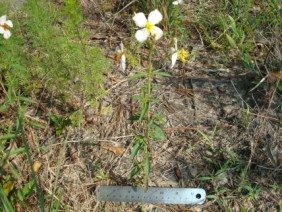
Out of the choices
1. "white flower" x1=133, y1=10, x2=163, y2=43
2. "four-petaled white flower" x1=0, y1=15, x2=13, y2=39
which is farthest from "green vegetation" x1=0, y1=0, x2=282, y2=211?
"white flower" x1=133, y1=10, x2=163, y2=43

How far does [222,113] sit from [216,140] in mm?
205

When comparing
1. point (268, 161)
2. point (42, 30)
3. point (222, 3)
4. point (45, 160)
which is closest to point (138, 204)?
point (45, 160)

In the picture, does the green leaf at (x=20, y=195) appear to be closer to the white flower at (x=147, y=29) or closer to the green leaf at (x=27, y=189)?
the green leaf at (x=27, y=189)

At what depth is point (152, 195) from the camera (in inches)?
87.2

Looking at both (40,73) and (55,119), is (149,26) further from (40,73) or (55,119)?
(40,73)

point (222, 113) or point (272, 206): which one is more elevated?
point (222, 113)

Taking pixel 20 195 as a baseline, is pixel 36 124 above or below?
above

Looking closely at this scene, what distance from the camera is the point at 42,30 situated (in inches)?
92.1

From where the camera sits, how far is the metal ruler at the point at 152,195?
7.20ft

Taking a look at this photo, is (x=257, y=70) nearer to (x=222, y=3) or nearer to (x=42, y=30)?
(x=222, y=3)

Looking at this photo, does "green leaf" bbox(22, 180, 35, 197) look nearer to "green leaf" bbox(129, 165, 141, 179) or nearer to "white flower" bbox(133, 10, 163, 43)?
"green leaf" bbox(129, 165, 141, 179)

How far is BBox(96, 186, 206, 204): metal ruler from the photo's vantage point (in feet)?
7.20

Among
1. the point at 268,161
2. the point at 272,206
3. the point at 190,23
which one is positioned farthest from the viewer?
the point at 190,23

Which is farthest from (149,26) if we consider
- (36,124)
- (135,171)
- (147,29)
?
(36,124)
